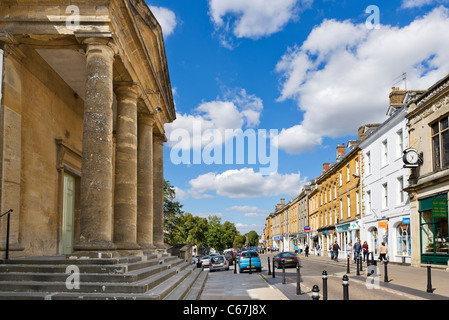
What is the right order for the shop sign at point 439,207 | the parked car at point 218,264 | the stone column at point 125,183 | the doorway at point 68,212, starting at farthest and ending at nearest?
the parked car at point 218,264 → the shop sign at point 439,207 → the doorway at point 68,212 → the stone column at point 125,183

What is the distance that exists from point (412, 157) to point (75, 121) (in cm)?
1806

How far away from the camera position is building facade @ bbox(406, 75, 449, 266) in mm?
21516

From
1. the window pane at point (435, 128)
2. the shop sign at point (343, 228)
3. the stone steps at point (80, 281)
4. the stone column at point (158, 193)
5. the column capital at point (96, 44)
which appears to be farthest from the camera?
the shop sign at point (343, 228)

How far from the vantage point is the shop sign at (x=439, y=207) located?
21.3 meters

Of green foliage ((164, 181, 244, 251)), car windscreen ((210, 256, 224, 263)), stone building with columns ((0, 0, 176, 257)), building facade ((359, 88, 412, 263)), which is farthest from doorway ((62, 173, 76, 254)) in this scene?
green foliage ((164, 181, 244, 251))

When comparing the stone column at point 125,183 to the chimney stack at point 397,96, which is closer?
the stone column at point 125,183

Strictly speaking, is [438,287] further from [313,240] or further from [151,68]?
A: [313,240]

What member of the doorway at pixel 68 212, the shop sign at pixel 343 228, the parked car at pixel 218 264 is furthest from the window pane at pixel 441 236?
the doorway at pixel 68 212

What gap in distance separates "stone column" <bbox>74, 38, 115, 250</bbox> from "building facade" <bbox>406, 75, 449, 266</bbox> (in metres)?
17.3

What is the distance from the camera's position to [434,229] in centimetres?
2255

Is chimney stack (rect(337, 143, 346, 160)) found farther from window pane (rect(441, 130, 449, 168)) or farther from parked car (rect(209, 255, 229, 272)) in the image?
window pane (rect(441, 130, 449, 168))

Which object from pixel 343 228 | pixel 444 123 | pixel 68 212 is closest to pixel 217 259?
pixel 68 212

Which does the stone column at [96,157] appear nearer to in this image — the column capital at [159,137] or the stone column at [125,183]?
the stone column at [125,183]
